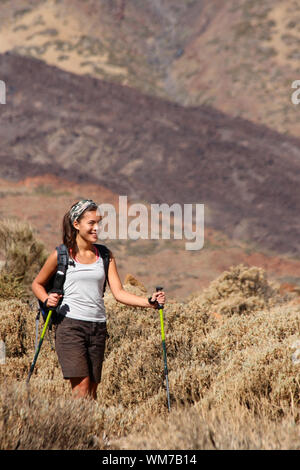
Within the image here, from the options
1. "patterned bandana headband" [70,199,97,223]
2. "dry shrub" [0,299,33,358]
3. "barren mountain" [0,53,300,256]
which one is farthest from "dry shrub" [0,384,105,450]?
"barren mountain" [0,53,300,256]

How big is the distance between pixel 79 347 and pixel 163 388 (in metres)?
1.53

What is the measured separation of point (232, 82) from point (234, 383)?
5228 cm

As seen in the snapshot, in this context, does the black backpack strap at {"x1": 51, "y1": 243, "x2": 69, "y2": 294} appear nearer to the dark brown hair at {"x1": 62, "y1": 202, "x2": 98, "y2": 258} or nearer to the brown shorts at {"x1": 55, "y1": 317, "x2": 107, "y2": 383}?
the dark brown hair at {"x1": 62, "y1": 202, "x2": 98, "y2": 258}

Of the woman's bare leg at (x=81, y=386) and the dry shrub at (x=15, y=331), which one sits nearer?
the woman's bare leg at (x=81, y=386)

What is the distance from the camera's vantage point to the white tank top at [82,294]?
13.8 ft

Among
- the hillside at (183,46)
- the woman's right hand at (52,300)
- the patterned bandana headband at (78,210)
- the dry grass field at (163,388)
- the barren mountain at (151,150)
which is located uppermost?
the hillside at (183,46)


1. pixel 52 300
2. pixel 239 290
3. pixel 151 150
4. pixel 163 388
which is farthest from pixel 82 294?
pixel 151 150

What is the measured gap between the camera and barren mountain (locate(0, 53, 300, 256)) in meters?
37.2

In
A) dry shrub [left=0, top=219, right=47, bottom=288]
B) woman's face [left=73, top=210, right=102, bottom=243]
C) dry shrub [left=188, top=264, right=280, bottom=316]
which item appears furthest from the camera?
dry shrub [left=188, top=264, right=280, bottom=316]

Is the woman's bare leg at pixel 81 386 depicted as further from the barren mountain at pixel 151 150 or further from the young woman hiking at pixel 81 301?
the barren mountain at pixel 151 150

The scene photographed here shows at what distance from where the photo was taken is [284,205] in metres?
37.4

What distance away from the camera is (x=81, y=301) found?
4.22 metres

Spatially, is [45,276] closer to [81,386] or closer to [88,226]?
[88,226]

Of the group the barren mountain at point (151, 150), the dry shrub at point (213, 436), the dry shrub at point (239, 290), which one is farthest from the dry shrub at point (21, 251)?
the barren mountain at point (151, 150)
